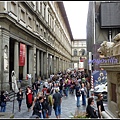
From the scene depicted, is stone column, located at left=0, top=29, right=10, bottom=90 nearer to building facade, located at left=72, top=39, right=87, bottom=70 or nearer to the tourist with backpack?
the tourist with backpack

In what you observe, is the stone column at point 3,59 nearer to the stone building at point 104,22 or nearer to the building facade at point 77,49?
the stone building at point 104,22

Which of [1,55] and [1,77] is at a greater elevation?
[1,55]

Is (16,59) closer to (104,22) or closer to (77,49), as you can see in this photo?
(104,22)

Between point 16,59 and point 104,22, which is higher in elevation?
point 104,22

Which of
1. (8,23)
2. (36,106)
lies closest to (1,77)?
(8,23)

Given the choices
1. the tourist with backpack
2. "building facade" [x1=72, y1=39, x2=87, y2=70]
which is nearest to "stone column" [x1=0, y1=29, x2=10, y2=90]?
the tourist with backpack

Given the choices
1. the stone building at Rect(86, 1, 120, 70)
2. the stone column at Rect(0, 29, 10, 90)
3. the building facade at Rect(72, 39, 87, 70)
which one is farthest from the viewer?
the building facade at Rect(72, 39, 87, 70)

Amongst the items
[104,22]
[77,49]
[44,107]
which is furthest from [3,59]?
[77,49]

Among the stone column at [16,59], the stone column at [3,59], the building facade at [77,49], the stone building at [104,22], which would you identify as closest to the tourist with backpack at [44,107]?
the stone column at [3,59]

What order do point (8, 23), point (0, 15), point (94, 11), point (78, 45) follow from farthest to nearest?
point (78, 45), point (94, 11), point (8, 23), point (0, 15)

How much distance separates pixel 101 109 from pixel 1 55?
34.1 feet

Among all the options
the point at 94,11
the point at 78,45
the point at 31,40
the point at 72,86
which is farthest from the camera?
the point at 78,45

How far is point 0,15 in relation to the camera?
53.3 ft

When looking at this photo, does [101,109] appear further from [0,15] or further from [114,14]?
[114,14]
